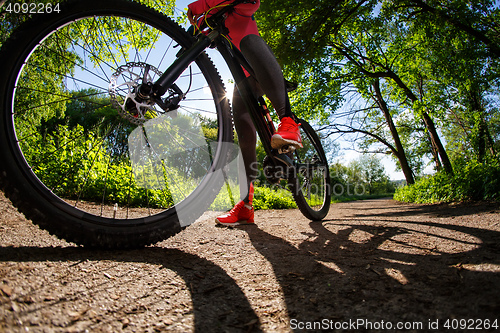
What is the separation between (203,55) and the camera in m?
1.74

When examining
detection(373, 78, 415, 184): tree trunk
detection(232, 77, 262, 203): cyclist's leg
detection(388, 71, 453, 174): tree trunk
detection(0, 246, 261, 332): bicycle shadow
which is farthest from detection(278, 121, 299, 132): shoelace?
detection(373, 78, 415, 184): tree trunk

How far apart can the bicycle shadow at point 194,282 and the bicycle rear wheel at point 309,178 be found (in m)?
1.41

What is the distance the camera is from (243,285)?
105 cm

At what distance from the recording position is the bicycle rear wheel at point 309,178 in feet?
8.39

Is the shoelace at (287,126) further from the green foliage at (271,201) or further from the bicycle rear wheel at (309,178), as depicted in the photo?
the green foliage at (271,201)

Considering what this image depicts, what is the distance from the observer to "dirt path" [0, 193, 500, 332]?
738 millimetres

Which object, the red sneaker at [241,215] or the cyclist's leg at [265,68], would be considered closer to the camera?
the cyclist's leg at [265,68]

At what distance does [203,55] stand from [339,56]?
11.9 m

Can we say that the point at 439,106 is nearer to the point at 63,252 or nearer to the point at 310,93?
the point at 310,93

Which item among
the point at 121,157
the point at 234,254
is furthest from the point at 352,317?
the point at 121,157

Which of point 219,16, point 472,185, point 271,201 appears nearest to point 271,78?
point 219,16

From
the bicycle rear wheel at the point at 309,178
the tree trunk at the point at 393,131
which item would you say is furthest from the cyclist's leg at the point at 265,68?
the tree trunk at the point at 393,131

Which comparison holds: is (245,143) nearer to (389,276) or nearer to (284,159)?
→ (284,159)

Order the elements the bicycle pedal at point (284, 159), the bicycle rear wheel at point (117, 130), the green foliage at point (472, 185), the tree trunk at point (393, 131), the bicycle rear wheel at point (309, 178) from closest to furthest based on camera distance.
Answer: the bicycle rear wheel at point (117, 130) → the bicycle pedal at point (284, 159) → the bicycle rear wheel at point (309, 178) → the green foliage at point (472, 185) → the tree trunk at point (393, 131)
